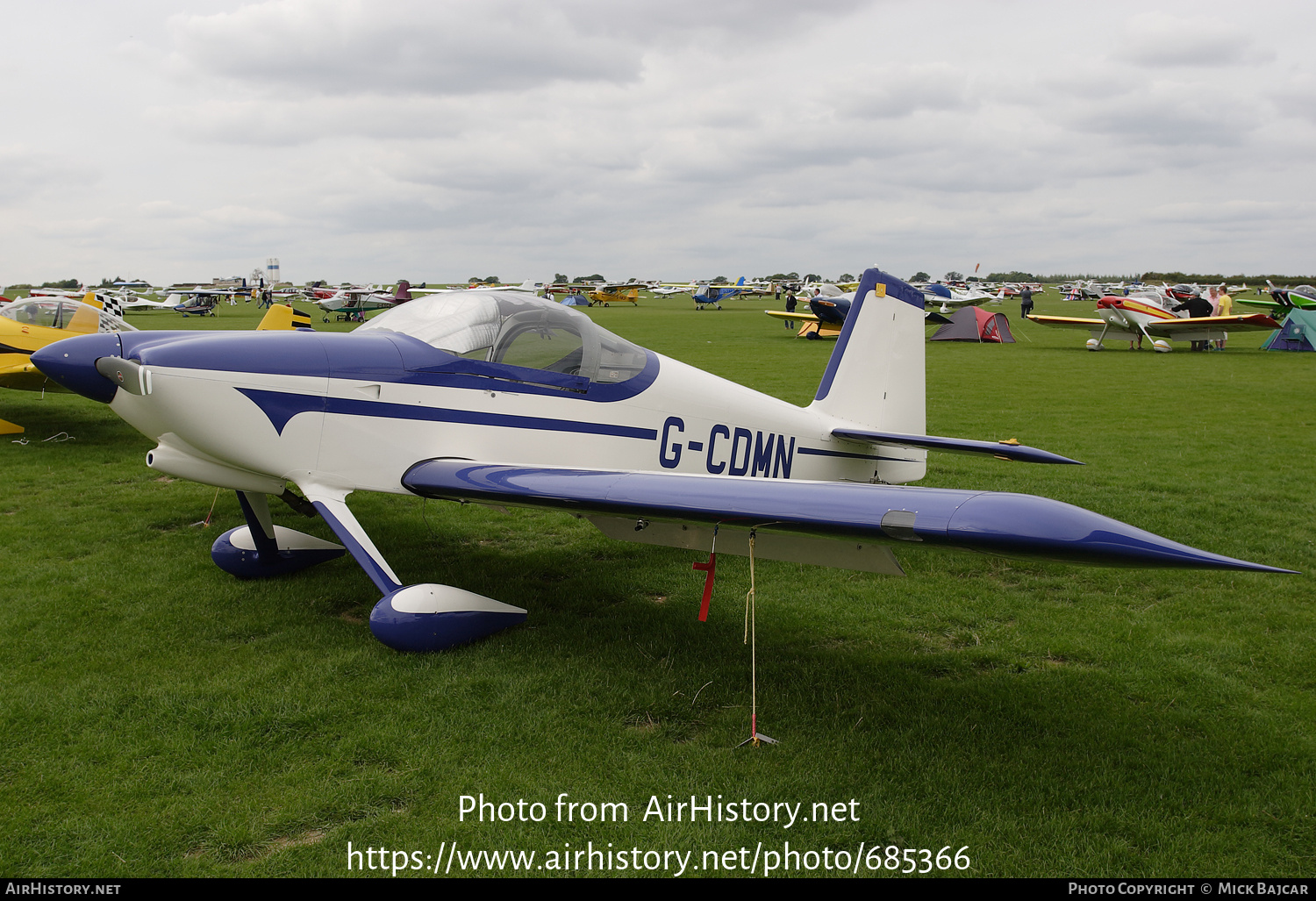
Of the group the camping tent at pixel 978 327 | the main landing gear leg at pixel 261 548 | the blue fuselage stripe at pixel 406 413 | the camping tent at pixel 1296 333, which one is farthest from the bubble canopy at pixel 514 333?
the camping tent at pixel 1296 333

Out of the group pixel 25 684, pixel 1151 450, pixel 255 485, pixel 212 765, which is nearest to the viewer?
pixel 212 765

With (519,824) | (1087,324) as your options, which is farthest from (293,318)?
(1087,324)

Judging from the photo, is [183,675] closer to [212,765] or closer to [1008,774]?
[212,765]

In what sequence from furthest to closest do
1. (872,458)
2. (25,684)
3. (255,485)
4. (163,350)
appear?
(872,458), (255,485), (163,350), (25,684)

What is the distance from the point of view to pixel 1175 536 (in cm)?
639

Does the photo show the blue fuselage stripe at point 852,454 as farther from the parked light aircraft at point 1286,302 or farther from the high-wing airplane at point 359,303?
the high-wing airplane at point 359,303

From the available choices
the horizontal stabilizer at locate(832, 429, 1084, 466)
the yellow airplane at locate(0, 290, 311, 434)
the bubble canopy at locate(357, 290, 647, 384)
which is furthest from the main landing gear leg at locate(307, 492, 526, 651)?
the yellow airplane at locate(0, 290, 311, 434)

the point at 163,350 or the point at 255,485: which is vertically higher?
the point at 163,350

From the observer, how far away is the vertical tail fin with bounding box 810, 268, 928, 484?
625cm

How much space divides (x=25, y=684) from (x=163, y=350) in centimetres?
171

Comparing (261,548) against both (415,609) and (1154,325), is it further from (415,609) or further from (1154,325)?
(1154,325)

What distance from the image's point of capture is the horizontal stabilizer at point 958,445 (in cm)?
472

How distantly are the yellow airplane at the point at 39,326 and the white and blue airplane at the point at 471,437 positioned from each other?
5066 millimetres

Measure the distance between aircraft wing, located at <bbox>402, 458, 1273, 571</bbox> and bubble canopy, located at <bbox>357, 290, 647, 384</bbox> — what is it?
0.76m
